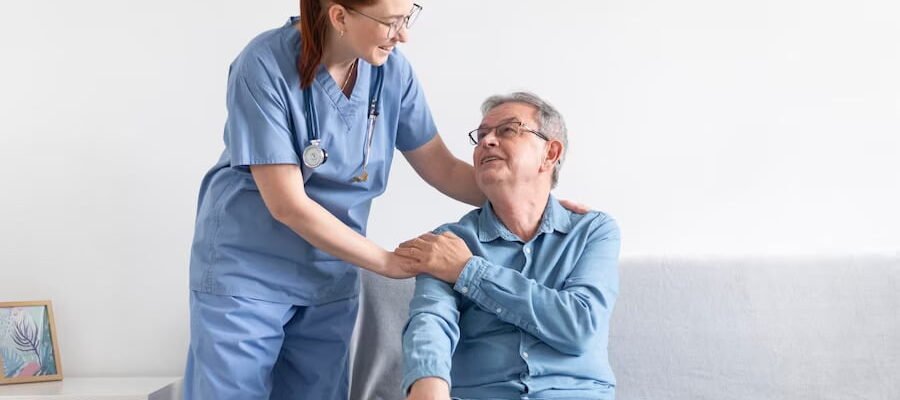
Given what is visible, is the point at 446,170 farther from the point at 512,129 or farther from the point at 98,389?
the point at 98,389

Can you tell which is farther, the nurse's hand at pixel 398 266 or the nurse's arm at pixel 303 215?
the nurse's hand at pixel 398 266

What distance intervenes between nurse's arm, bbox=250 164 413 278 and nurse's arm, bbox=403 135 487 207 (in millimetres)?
364

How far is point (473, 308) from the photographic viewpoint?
6.26 ft

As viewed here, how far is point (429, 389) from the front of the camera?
1.64m

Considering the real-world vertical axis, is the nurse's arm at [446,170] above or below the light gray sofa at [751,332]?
above

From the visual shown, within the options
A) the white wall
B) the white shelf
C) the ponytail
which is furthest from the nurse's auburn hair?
the white shelf

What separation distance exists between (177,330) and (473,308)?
1071 mm

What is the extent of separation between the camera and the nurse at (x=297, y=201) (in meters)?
1.74

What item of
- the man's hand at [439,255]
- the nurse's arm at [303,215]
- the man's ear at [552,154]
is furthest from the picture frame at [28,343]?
the man's ear at [552,154]

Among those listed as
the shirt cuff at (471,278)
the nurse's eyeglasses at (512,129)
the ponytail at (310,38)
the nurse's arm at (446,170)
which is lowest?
the shirt cuff at (471,278)

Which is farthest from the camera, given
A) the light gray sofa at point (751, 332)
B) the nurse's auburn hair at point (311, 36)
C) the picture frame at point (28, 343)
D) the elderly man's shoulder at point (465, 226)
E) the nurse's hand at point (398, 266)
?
the picture frame at point (28, 343)

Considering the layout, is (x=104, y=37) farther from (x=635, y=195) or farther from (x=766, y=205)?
(x=766, y=205)

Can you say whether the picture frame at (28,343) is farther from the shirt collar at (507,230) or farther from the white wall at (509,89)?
the shirt collar at (507,230)

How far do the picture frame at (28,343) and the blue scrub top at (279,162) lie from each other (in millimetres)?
885
